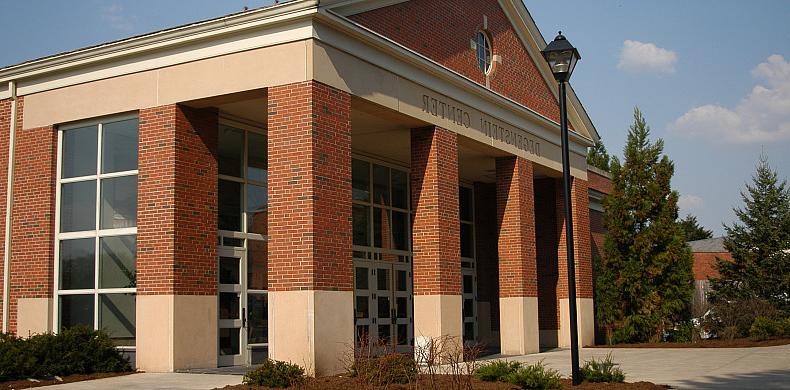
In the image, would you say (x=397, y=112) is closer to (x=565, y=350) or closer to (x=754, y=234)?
(x=565, y=350)

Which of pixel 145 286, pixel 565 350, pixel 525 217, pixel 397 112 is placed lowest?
pixel 565 350

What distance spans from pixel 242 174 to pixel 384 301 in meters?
6.30

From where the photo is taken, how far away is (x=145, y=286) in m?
15.5

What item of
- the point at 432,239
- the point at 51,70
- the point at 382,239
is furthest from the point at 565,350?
the point at 51,70

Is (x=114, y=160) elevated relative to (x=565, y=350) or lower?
elevated

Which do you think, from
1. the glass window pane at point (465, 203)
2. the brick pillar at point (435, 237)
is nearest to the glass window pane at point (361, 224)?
the brick pillar at point (435, 237)

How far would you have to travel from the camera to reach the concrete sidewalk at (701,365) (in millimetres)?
13516

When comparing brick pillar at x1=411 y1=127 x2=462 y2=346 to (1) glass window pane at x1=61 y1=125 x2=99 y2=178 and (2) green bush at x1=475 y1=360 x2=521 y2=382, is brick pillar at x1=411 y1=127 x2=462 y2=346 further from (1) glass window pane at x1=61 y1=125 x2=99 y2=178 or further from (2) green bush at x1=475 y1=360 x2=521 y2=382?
(1) glass window pane at x1=61 y1=125 x2=99 y2=178

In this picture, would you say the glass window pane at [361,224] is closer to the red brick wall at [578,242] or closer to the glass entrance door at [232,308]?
the glass entrance door at [232,308]

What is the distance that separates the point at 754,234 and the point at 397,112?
19505mm

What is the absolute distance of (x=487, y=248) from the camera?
89.6 feet

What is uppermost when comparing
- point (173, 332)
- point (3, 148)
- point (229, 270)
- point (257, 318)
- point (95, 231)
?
point (3, 148)

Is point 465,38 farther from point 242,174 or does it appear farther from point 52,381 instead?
point 52,381

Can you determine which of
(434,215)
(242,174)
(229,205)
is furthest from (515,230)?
(229,205)
